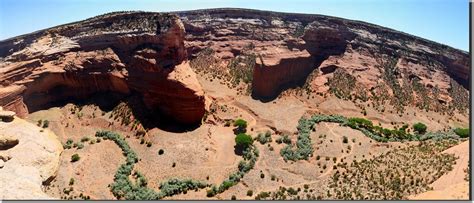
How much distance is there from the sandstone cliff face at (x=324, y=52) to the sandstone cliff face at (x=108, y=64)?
1901 cm

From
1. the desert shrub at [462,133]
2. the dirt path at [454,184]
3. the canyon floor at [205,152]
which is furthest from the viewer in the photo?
the desert shrub at [462,133]

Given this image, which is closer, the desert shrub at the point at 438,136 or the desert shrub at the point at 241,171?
the desert shrub at the point at 241,171

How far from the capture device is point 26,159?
119 ft

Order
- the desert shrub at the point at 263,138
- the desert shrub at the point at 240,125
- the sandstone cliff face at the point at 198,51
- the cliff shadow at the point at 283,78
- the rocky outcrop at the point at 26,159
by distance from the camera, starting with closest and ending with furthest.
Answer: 1. the rocky outcrop at the point at 26,159
2. the desert shrub at the point at 263,138
3. the sandstone cliff face at the point at 198,51
4. the desert shrub at the point at 240,125
5. the cliff shadow at the point at 283,78

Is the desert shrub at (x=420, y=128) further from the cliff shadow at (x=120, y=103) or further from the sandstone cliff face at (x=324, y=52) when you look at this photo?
the cliff shadow at (x=120, y=103)

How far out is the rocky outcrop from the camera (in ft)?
97.1

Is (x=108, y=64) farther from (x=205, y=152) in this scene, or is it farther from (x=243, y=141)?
A: (x=243, y=141)

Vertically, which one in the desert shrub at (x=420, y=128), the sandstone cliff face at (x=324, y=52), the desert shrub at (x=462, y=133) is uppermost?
the sandstone cliff face at (x=324, y=52)

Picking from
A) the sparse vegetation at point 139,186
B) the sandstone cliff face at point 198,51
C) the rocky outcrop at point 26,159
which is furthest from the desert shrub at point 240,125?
the rocky outcrop at point 26,159

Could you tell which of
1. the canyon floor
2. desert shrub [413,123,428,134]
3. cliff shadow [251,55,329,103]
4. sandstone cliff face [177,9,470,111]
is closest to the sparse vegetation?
the canyon floor

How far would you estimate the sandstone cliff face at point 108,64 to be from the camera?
5244 cm

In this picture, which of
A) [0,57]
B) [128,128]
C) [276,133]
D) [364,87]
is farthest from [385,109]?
[0,57]

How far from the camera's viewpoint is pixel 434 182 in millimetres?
32344

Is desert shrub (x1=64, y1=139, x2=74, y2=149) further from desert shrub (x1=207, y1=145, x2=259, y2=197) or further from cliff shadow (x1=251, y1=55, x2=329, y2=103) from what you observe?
cliff shadow (x1=251, y1=55, x2=329, y2=103)
